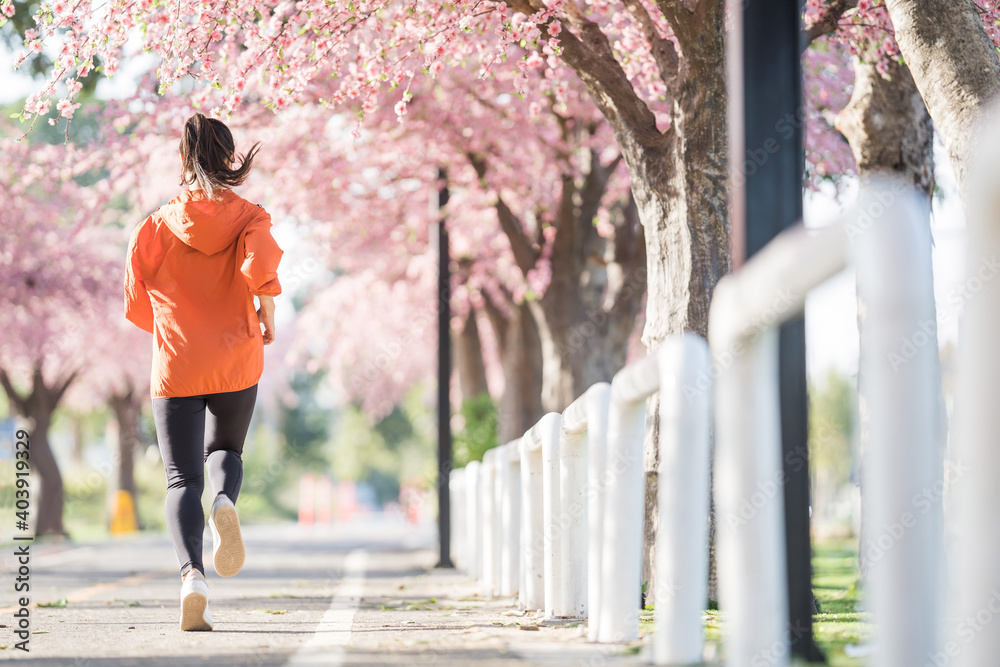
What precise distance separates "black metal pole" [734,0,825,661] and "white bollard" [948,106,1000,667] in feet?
4.56

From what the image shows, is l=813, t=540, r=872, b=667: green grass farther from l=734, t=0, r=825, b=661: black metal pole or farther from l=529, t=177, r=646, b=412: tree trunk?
l=529, t=177, r=646, b=412: tree trunk

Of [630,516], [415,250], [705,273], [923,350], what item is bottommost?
[630,516]

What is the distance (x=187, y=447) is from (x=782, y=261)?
292cm

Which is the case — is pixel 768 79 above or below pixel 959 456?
above

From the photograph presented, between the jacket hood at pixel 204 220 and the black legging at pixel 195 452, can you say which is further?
the jacket hood at pixel 204 220

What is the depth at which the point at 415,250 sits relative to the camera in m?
18.8

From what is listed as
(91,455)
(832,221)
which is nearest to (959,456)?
(832,221)

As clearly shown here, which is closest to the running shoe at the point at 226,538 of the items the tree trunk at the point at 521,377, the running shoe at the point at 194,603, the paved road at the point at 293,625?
the running shoe at the point at 194,603

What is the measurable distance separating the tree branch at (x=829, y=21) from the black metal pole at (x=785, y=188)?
3.68m

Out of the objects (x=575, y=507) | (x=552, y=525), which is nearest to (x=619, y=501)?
(x=575, y=507)

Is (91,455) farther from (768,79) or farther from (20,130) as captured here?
(768,79)

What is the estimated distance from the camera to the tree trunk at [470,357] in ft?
65.2

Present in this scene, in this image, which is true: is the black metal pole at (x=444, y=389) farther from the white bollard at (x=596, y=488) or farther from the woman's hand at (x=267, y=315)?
the white bollard at (x=596, y=488)

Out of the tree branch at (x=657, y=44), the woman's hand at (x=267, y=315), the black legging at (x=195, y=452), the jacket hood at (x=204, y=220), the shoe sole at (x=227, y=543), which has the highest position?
the tree branch at (x=657, y=44)
